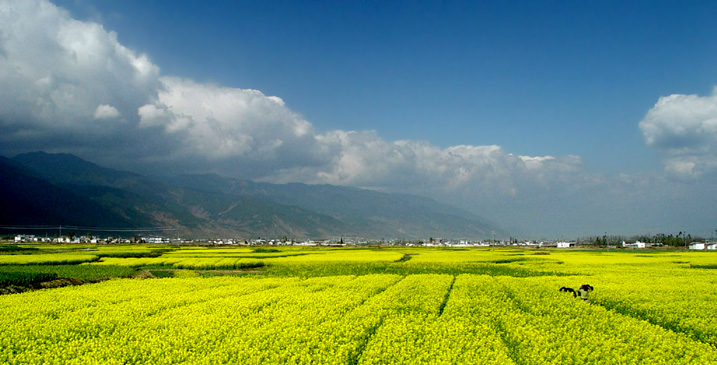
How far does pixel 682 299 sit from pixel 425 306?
14.2 m

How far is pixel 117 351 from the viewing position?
1231cm

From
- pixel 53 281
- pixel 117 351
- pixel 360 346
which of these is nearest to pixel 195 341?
pixel 117 351

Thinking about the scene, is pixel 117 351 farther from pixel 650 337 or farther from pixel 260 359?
pixel 650 337

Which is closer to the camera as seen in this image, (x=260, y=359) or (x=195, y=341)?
(x=260, y=359)

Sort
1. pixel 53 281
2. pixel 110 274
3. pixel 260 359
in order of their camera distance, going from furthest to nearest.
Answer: pixel 110 274 < pixel 53 281 < pixel 260 359

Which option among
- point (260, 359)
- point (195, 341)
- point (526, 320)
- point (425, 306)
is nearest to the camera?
point (260, 359)

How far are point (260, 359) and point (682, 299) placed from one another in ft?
73.7

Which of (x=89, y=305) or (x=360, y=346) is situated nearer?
(x=360, y=346)

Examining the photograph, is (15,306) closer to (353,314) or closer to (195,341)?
(195,341)

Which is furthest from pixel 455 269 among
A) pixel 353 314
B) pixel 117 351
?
pixel 117 351

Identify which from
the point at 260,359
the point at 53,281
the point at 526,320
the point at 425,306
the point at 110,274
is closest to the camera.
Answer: the point at 260,359

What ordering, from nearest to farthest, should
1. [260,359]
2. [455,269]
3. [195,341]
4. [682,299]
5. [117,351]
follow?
[260,359] → [117,351] → [195,341] → [682,299] → [455,269]

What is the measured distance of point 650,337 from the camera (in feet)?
44.9

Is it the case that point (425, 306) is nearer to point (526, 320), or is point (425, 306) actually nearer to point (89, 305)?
point (526, 320)
